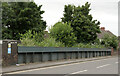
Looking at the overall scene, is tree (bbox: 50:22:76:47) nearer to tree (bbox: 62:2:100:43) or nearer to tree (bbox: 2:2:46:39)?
tree (bbox: 2:2:46:39)

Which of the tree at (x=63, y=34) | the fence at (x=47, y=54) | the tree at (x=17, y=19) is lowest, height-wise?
the fence at (x=47, y=54)

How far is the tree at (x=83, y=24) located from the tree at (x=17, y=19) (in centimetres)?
1055

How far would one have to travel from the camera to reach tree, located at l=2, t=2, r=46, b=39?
124 feet

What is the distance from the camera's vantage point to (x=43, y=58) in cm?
2267

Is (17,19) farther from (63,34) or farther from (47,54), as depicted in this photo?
(47,54)

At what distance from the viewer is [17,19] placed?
37.8 metres

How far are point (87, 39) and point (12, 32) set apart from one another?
19002 millimetres

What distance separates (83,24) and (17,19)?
16.7 metres

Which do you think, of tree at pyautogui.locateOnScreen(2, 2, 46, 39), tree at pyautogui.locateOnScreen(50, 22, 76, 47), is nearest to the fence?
tree at pyautogui.locateOnScreen(50, 22, 76, 47)

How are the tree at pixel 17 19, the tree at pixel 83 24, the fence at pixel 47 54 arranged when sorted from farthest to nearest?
1. the tree at pixel 83 24
2. the tree at pixel 17 19
3. the fence at pixel 47 54

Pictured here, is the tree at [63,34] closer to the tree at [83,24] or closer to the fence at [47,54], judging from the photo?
the fence at [47,54]

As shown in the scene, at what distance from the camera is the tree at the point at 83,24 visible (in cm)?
4631

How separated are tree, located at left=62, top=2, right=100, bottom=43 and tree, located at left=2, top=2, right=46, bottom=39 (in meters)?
10.6

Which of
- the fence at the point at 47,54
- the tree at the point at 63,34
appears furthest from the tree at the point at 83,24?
the fence at the point at 47,54
